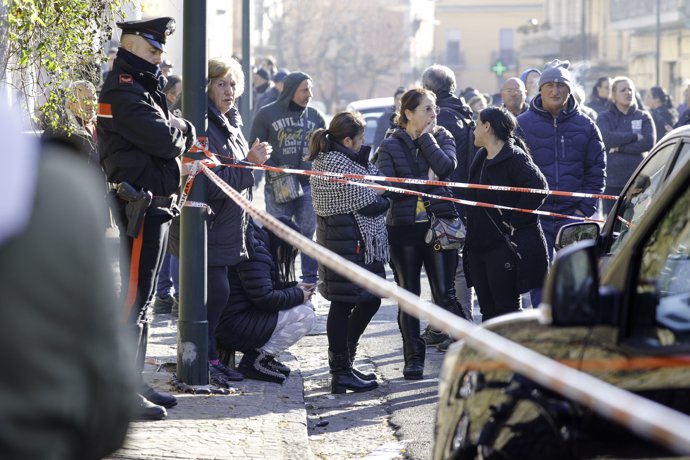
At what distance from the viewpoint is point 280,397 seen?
7.51 metres

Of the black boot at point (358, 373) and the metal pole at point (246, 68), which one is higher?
the metal pole at point (246, 68)

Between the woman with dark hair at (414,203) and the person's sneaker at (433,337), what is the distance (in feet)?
3.72

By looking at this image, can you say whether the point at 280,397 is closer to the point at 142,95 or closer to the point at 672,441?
the point at 142,95

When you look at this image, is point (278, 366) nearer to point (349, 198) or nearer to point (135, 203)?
point (349, 198)

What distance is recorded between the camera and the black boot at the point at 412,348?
842cm

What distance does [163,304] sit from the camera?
11.0 metres

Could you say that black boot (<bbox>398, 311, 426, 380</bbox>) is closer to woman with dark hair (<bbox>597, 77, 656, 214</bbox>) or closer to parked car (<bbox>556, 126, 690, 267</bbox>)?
parked car (<bbox>556, 126, 690, 267</bbox>)

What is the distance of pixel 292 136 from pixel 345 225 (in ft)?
12.8

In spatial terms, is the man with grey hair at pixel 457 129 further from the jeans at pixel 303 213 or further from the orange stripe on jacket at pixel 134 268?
the orange stripe on jacket at pixel 134 268

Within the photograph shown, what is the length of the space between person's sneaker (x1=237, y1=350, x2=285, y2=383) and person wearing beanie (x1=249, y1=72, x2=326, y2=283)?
3575 millimetres

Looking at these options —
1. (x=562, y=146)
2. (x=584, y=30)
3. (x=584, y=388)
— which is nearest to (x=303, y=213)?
(x=562, y=146)

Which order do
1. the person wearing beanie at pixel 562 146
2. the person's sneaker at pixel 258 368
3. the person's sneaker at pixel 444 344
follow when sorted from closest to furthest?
the person's sneaker at pixel 258 368 → the person's sneaker at pixel 444 344 → the person wearing beanie at pixel 562 146

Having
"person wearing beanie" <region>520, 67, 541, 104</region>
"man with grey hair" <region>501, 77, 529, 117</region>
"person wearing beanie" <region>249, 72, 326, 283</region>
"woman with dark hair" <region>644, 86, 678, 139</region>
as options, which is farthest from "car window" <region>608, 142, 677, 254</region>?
"woman with dark hair" <region>644, 86, 678, 139</region>

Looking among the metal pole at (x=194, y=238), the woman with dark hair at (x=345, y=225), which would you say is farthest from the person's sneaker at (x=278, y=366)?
the metal pole at (x=194, y=238)
